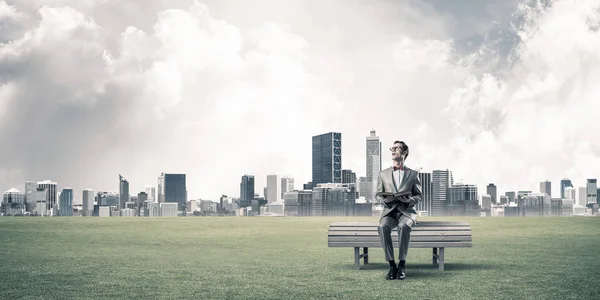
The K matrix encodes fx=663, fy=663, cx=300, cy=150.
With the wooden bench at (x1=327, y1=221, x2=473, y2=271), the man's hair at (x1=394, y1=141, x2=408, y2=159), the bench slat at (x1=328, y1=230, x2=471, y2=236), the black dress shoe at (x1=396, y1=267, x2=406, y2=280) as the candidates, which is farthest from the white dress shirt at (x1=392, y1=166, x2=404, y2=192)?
the black dress shoe at (x1=396, y1=267, x2=406, y2=280)

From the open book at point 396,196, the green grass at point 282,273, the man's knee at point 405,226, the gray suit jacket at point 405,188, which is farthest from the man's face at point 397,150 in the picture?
the green grass at point 282,273

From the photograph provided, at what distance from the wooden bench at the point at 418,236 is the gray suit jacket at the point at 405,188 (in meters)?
0.76

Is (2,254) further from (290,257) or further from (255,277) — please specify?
(255,277)

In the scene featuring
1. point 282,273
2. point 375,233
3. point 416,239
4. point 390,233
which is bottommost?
point 282,273

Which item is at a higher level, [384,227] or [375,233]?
[384,227]

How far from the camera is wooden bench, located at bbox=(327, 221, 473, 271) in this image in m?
15.2

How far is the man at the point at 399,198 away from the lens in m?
14.1

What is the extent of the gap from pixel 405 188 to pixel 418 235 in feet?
4.90

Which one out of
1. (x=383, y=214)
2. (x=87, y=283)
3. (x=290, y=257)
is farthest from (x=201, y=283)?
(x=290, y=257)

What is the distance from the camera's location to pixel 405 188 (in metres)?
14.3

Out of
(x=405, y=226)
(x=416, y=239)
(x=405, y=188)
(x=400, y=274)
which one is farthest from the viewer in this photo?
(x=416, y=239)

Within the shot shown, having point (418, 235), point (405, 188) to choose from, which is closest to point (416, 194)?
point (405, 188)

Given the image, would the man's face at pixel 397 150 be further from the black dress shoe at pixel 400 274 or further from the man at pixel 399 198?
the black dress shoe at pixel 400 274

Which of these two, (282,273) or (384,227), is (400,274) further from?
(282,273)
